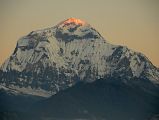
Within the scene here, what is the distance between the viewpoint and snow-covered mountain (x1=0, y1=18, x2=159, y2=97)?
→ 6821 inches

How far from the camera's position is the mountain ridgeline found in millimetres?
153925

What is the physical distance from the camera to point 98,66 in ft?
557

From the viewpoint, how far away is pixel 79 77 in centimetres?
18675

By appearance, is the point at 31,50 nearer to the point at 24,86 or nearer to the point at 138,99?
the point at 24,86

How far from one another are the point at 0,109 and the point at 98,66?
2246 inches

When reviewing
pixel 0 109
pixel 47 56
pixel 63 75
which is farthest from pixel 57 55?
pixel 0 109

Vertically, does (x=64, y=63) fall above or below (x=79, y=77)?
above

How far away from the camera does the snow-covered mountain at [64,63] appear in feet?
568

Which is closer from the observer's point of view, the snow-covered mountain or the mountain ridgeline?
the mountain ridgeline

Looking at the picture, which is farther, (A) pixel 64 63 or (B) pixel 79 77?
(A) pixel 64 63

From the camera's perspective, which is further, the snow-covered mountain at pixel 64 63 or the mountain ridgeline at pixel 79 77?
the snow-covered mountain at pixel 64 63

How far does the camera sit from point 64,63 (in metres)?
192

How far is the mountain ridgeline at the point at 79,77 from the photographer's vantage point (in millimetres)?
153925

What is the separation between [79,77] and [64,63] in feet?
24.7
